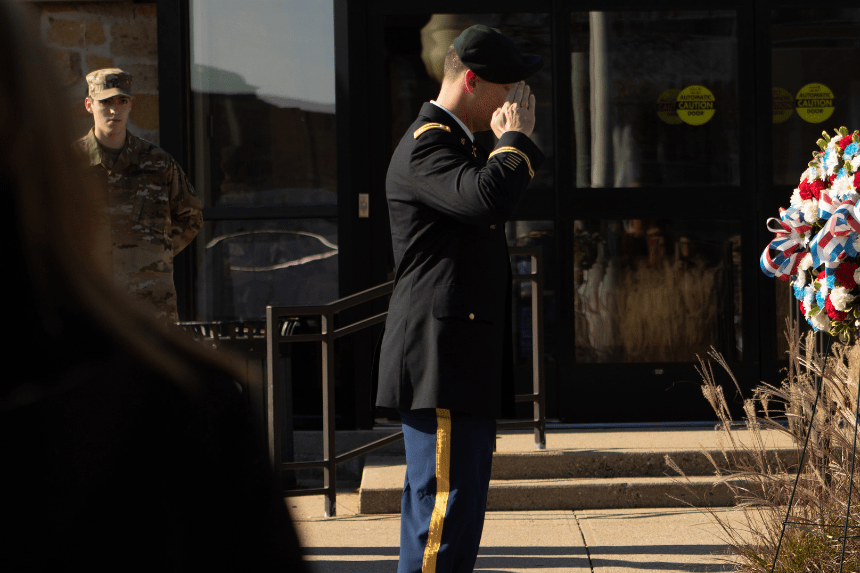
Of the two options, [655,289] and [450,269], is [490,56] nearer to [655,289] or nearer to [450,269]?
[450,269]

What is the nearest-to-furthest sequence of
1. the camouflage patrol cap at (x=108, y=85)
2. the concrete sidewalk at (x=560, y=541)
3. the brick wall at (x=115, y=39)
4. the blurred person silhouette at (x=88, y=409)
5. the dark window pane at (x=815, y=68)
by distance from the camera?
the blurred person silhouette at (x=88, y=409)
the concrete sidewalk at (x=560, y=541)
the camouflage patrol cap at (x=108, y=85)
the dark window pane at (x=815, y=68)
the brick wall at (x=115, y=39)

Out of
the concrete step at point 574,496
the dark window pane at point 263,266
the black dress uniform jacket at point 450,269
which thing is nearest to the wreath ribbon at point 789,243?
the black dress uniform jacket at point 450,269

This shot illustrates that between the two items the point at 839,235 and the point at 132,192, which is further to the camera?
the point at 132,192

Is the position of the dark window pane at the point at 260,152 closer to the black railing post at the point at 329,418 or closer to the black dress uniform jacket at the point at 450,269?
the black railing post at the point at 329,418

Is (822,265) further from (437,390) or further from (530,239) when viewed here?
(530,239)

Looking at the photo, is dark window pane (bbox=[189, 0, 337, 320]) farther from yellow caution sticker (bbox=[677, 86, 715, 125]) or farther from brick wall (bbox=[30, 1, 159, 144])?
yellow caution sticker (bbox=[677, 86, 715, 125])

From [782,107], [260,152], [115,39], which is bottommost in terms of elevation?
[260,152]

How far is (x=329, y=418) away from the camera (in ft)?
15.6

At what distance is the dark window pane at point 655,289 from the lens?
240 inches

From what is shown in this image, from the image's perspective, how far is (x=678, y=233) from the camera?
6098 millimetres

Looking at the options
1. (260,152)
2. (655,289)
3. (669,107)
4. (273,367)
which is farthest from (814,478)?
(260,152)

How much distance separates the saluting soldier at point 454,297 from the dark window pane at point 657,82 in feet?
11.0

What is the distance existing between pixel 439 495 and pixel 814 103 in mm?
4712

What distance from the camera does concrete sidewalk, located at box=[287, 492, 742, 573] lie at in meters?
4.00
